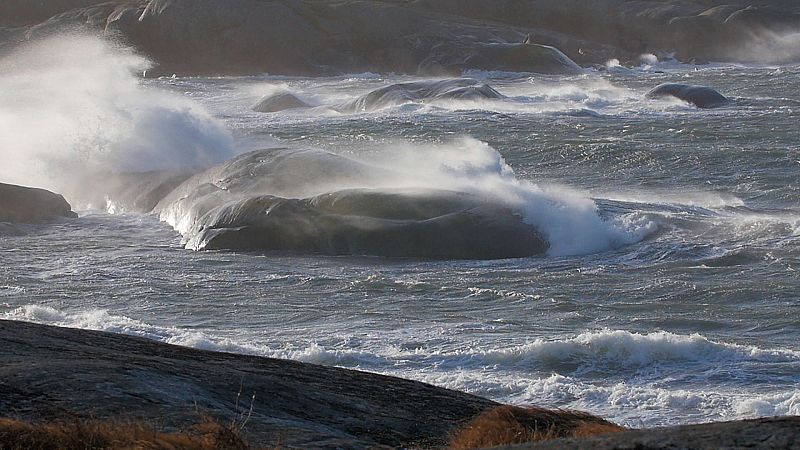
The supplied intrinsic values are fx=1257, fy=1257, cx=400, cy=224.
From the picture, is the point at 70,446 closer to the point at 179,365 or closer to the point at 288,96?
the point at 179,365

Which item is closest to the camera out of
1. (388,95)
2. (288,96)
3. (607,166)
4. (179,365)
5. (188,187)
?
(179,365)

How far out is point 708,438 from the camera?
451 cm

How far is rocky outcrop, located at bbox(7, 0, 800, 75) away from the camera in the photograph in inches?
2537

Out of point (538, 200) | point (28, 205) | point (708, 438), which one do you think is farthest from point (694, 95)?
point (708, 438)

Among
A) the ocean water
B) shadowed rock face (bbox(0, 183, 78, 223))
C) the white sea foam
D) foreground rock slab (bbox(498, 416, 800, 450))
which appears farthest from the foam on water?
shadowed rock face (bbox(0, 183, 78, 223))

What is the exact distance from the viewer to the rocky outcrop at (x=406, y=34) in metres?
64.4

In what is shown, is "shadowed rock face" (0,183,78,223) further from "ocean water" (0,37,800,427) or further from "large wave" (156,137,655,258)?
"large wave" (156,137,655,258)

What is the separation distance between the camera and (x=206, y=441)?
18.8 feet

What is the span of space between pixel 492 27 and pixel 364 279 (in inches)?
2098

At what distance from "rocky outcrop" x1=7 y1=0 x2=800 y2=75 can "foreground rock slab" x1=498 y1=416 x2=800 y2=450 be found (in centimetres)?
5447

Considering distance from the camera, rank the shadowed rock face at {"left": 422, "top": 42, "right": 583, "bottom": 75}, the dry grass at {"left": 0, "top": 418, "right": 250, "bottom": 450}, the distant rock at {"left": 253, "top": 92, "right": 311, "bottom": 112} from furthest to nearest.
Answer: the shadowed rock face at {"left": 422, "top": 42, "right": 583, "bottom": 75} < the distant rock at {"left": 253, "top": 92, "right": 311, "bottom": 112} < the dry grass at {"left": 0, "top": 418, "right": 250, "bottom": 450}

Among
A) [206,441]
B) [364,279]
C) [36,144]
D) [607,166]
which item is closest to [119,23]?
[36,144]

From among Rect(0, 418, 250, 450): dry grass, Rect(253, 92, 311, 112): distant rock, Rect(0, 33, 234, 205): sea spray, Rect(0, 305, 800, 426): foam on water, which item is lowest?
Rect(0, 305, 800, 426): foam on water

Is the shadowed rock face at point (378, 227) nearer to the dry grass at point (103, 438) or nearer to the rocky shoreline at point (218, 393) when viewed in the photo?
the rocky shoreline at point (218, 393)
